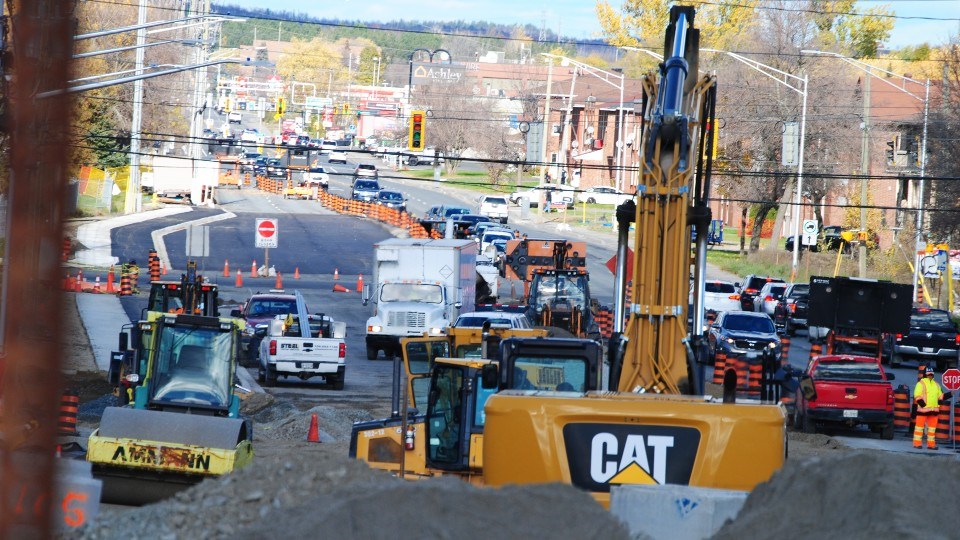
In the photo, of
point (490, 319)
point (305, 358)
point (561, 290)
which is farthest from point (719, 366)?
point (305, 358)

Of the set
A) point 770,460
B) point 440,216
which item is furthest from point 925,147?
point 770,460

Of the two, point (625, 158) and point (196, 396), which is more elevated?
point (625, 158)

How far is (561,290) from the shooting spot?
127 ft

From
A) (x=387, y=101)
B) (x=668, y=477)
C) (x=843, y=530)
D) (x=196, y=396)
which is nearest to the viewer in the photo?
(x=843, y=530)

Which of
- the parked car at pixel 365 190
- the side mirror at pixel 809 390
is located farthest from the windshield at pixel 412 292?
the parked car at pixel 365 190

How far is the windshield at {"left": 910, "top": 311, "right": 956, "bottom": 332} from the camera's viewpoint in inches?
1479

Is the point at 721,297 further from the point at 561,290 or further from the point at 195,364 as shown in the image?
the point at 195,364

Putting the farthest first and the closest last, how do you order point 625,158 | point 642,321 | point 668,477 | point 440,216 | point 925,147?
1. point 625,158
2. point 440,216
3. point 925,147
4. point 642,321
5. point 668,477

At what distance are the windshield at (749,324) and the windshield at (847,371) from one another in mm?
10016

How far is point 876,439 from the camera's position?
25141 mm

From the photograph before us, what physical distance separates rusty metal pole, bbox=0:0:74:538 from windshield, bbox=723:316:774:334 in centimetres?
3258

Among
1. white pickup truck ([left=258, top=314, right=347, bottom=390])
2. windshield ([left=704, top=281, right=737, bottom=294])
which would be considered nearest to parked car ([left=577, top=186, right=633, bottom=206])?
windshield ([left=704, top=281, right=737, bottom=294])

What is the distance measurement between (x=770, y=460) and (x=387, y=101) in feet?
542

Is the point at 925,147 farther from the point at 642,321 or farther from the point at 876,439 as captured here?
the point at 642,321
